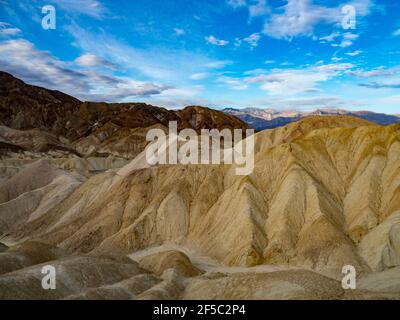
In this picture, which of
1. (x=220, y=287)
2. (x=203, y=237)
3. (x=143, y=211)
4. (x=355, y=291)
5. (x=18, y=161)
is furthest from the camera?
(x=18, y=161)

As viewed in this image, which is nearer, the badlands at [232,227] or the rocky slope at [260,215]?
the badlands at [232,227]

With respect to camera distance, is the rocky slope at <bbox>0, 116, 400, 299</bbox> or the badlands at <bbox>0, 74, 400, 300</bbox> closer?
the badlands at <bbox>0, 74, 400, 300</bbox>

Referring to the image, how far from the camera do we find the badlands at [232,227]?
120 ft

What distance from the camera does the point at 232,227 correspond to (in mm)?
58094

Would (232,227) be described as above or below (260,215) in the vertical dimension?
below

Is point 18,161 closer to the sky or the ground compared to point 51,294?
closer to the sky

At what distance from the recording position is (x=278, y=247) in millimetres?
52688

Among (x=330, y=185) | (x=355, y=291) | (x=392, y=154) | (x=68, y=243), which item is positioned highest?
(x=392, y=154)

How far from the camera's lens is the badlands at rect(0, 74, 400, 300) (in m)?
36.5

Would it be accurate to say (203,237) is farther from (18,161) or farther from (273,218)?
(18,161)

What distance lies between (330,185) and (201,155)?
88.8ft

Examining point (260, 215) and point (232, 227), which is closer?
point (232, 227)

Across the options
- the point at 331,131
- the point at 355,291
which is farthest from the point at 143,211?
the point at 355,291

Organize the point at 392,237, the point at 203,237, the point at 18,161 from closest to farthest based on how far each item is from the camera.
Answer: the point at 392,237 → the point at 203,237 → the point at 18,161
